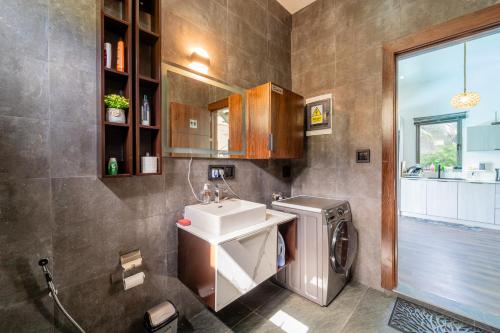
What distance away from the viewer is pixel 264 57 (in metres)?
2.26

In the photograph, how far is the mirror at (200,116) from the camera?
1516 mm

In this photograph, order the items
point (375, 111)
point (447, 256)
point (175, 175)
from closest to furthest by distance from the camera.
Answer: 1. point (175, 175)
2. point (375, 111)
3. point (447, 256)

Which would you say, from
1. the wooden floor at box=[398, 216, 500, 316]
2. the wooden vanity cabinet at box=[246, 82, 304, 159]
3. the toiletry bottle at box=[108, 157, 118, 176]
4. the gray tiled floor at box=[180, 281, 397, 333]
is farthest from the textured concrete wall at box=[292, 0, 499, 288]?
the toiletry bottle at box=[108, 157, 118, 176]

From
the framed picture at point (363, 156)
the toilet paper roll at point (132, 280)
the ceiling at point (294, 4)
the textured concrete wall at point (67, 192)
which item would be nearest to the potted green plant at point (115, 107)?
the textured concrete wall at point (67, 192)

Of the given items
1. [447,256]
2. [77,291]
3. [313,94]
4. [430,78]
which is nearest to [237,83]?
[313,94]

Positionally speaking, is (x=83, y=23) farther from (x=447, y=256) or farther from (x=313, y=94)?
(x=447, y=256)

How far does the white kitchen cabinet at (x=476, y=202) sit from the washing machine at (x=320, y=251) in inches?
138

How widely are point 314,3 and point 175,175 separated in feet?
8.31

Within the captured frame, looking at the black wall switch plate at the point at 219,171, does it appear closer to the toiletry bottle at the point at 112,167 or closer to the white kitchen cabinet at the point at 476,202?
the toiletry bottle at the point at 112,167

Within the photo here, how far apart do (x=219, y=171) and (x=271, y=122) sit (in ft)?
2.08

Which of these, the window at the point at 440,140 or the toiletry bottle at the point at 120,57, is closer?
the toiletry bottle at the point at 120,57

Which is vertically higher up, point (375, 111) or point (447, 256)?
point (375, 111)

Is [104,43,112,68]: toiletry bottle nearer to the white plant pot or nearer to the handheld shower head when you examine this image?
the white plant pot

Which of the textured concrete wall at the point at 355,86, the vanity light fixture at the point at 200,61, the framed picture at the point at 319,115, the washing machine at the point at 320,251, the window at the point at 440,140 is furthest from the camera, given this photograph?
the window at the point at 440,140
